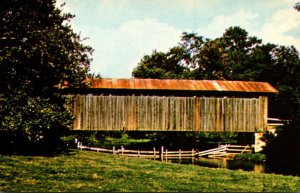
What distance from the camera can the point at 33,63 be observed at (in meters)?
17.6

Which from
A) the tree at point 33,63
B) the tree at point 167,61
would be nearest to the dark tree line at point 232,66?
the tree at point 167,61

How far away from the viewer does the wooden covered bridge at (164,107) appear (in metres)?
27.8

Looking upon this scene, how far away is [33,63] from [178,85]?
48.5 ft

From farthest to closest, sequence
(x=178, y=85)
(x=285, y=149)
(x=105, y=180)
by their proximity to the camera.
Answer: (x=178, y=85) → (x=285, y=149) → (x=105, y=180)

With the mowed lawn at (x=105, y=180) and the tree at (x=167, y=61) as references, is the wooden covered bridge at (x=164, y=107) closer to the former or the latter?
the mowed lawn at (x=105, y=180)

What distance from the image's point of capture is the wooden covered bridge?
2780cm

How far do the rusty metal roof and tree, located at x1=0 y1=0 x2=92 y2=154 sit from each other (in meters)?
8.82

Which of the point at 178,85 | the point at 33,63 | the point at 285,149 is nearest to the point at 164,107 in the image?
the point at 178,85

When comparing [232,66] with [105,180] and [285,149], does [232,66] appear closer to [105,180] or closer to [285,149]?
[285,149]

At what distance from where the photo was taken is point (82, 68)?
2009cm

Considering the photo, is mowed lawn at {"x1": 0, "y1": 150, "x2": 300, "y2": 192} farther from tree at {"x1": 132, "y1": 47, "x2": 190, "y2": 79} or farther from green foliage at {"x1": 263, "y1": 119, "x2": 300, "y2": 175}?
tree at {"x1": 132, "y1": 47, "x2": 190, "y2": 79}

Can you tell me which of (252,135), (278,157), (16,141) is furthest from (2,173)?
(252,135)

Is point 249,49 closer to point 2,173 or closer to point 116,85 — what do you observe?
point 116,85

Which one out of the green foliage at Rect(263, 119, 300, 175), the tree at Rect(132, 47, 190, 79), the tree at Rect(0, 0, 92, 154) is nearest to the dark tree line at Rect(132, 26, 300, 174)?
the tree at Rect(132, 47, 190, 79)
